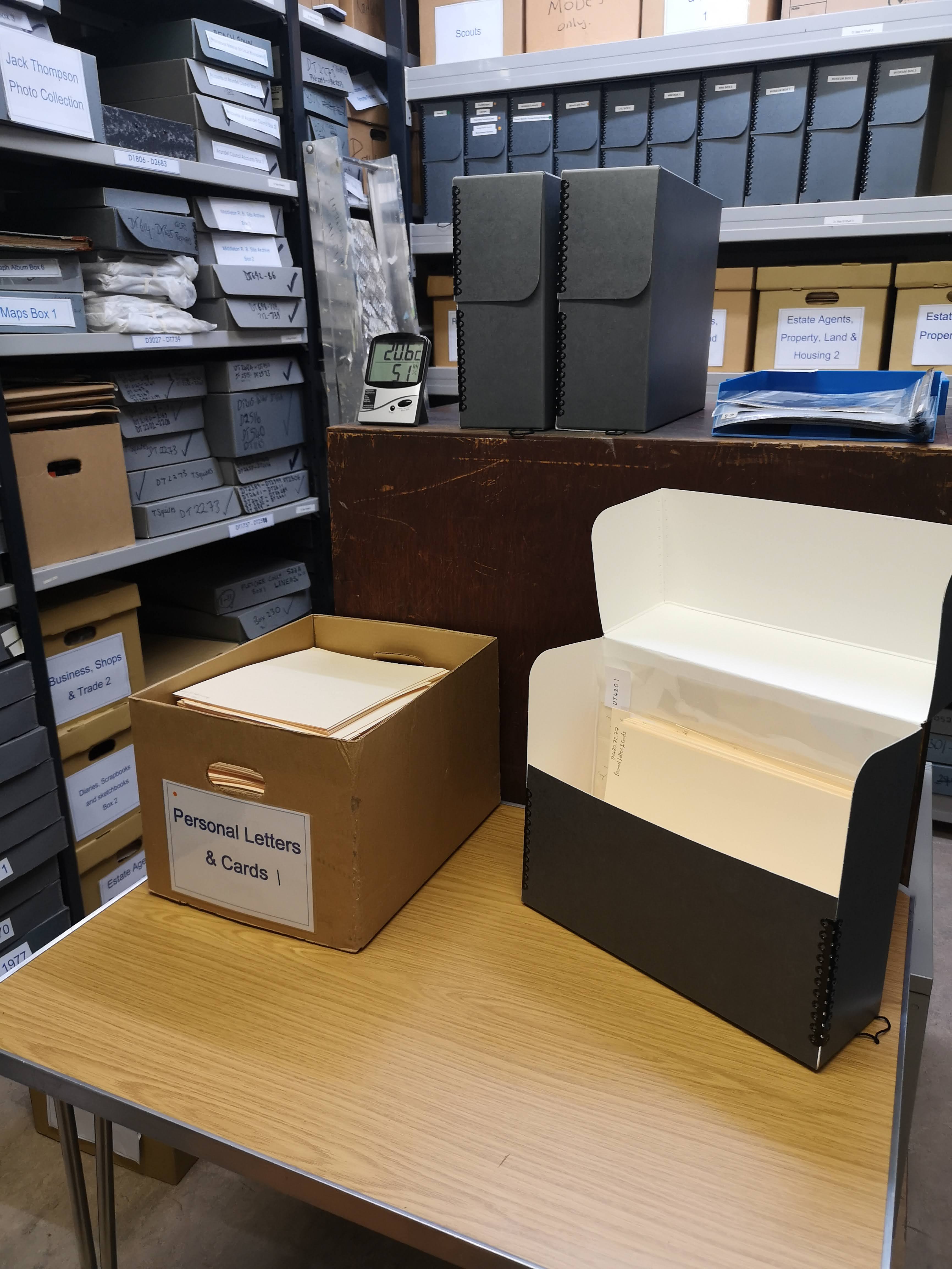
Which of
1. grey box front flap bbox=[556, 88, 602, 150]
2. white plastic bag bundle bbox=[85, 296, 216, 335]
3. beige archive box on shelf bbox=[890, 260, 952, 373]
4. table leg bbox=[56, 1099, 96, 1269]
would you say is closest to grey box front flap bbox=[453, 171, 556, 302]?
table leg bbox=[56, 1099, 96, 1269]

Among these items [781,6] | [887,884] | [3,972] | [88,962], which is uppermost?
[781,6]

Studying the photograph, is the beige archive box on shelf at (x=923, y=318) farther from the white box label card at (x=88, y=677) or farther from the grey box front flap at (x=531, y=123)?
the white box label card at (x=88, y=677)

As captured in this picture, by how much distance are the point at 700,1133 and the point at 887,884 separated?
21cm

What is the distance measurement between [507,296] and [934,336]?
146cm

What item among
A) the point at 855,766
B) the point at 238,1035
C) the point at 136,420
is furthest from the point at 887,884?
the point at 136,420

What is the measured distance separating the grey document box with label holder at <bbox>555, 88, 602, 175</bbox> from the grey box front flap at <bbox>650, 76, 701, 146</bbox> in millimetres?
136

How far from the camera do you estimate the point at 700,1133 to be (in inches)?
23.3

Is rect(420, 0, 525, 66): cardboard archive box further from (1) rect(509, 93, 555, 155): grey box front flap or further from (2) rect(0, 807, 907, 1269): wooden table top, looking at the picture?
(2) rect(0, 807, 907, 1269): wooden table top

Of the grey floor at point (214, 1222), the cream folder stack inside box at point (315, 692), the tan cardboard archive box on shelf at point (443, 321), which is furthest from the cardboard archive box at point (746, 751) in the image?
the tan cardboard archive box on shelf at point (443, 321)

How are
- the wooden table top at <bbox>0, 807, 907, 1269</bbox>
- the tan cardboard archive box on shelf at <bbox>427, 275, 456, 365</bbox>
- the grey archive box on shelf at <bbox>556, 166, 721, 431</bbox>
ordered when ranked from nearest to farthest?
the wooden table top at <bbox>0, 807, 907, 1269</bbox> < the grey archive box on shelf at <bbox>556, 166, 721, 431</bbox> < the tan cardboard archive box on shelf at <bbox>427, 275, 456, 365</bbox>

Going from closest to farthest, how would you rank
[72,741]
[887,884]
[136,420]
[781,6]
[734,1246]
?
[734,1246], [887,884], [72,741], [136,420], [781,6]

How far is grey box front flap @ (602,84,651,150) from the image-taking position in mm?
2096

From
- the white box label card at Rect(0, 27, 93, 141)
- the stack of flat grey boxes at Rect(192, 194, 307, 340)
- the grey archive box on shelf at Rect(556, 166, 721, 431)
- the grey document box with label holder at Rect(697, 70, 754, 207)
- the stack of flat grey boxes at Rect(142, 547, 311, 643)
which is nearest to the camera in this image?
the grey archive box on shelf at Rect(556, 166, 721, 431)

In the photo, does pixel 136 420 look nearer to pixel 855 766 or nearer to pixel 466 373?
pixel 466 373
